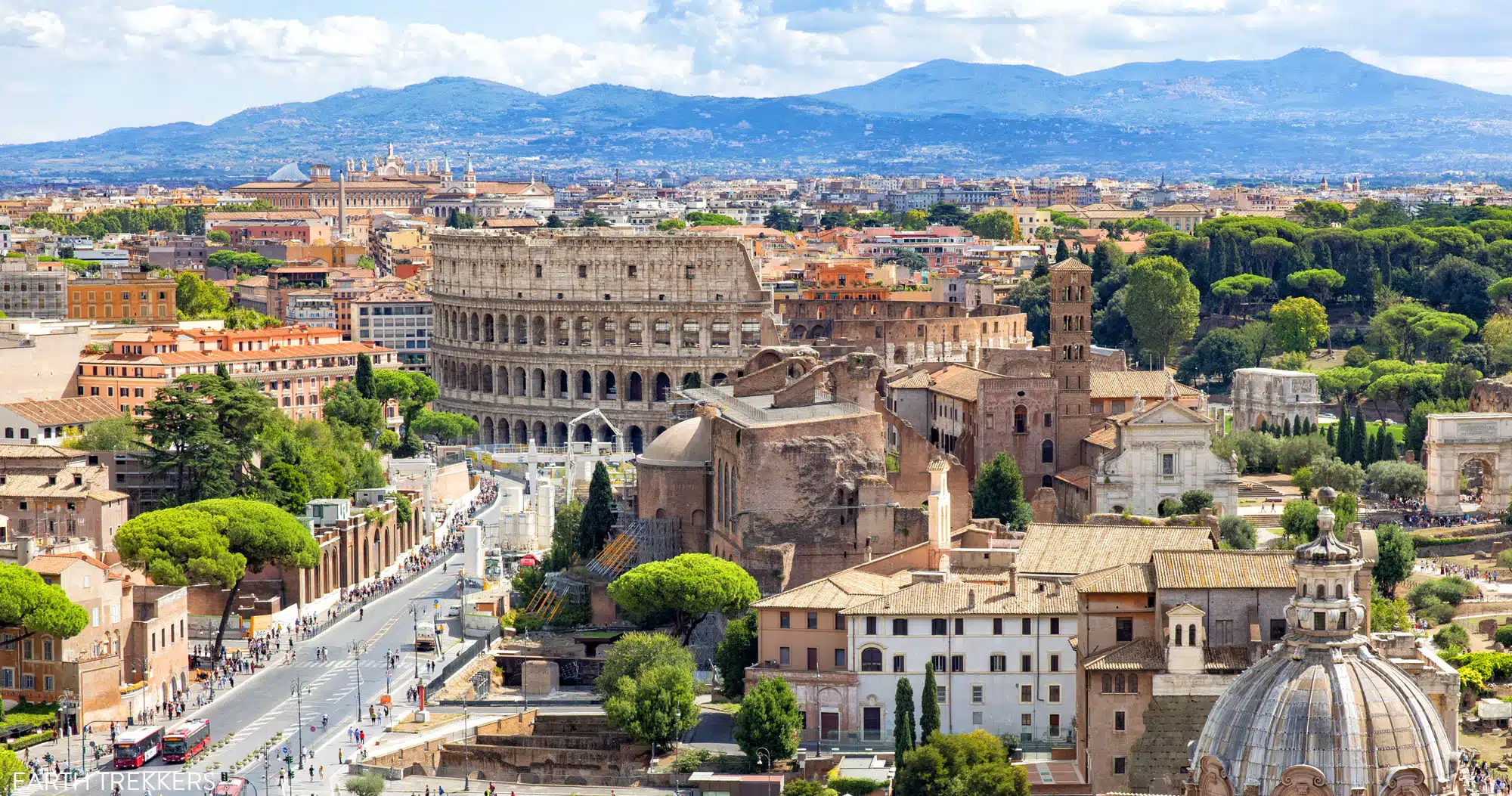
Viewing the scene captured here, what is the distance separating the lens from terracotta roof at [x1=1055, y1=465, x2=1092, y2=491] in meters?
70.1

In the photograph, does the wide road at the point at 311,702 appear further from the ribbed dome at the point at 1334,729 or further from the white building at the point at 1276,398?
the white building at the point at 1276,398

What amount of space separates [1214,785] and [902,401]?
48309 millimetres

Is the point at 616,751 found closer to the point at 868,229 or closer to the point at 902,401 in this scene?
the point at 902,401

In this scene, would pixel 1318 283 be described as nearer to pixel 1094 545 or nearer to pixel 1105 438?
pixel 1105 438

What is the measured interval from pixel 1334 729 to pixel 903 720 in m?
18.2

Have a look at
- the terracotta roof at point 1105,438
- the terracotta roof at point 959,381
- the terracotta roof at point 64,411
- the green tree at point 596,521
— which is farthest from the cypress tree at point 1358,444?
the terracotta roof at point 64,411

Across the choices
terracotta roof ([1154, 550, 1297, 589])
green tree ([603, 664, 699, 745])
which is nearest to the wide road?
green tree ([603, 664, 699, 745])

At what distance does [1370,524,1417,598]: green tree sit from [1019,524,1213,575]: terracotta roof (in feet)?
33.3

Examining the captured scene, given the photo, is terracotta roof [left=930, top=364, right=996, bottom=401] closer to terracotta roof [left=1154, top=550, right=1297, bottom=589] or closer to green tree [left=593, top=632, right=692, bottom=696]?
green tree [left=593, top=632, right=692, bottom=696]

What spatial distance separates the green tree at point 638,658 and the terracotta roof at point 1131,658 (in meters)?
9.81

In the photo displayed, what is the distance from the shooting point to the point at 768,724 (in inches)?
1902

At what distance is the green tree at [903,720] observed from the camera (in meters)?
46.9

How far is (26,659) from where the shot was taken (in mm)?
54438

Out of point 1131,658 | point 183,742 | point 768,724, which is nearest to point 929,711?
point 768,724
